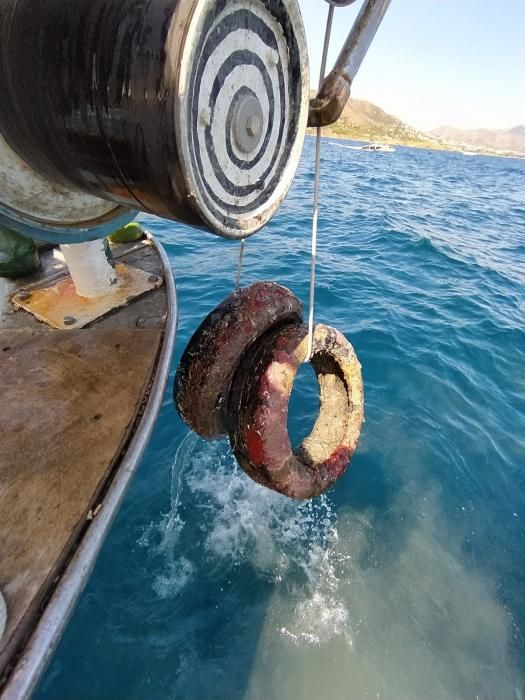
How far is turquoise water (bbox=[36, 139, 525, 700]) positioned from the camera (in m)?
4.16

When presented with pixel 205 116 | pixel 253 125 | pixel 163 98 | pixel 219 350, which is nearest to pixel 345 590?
pixel 219 350

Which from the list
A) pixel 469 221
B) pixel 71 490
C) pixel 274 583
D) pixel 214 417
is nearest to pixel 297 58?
pixel 214 417

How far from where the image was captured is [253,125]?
87.6 inches

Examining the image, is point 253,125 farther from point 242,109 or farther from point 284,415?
point 284,415

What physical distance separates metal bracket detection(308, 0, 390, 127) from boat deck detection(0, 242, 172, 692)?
2773mm

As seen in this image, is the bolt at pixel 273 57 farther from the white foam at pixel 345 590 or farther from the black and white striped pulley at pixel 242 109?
the white foam at pixel 345 590

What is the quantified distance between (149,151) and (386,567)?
5.16m

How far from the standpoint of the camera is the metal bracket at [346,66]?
2398mm

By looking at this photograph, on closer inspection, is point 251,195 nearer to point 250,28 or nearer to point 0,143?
point 250,28

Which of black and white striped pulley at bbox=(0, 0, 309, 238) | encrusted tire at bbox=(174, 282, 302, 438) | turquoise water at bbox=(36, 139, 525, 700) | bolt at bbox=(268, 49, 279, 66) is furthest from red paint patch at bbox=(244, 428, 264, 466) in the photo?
turquoise water at bbox=(36, 139, 525, 700)

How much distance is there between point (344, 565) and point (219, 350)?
3.55 m

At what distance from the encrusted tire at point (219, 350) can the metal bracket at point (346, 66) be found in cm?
127

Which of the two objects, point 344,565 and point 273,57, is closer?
point 273,57

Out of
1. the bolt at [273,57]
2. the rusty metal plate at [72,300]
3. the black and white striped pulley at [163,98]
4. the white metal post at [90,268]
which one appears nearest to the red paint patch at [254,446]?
the black and white striped pulley at [163,98]
